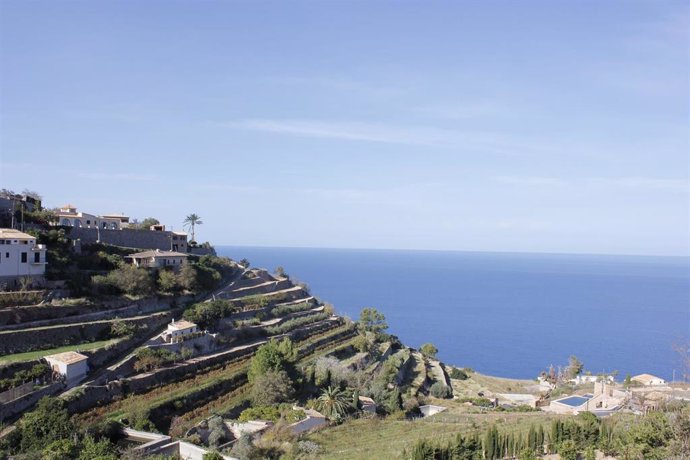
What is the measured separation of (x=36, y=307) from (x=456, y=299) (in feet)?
399

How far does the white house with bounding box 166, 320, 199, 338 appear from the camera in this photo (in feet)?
111

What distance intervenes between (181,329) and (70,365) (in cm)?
768

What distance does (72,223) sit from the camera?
44.6m

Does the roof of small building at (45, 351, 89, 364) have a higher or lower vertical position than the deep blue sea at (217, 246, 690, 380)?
higher

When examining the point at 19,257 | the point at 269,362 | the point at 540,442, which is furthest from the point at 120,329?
the point at 540,442

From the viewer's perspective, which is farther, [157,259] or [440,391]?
[440,391]

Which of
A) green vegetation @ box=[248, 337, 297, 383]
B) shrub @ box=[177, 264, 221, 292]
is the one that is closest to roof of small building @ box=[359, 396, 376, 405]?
green vegetation @ box=[248, 337, 297, 383]

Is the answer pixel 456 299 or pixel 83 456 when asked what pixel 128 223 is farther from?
pixel 456 299

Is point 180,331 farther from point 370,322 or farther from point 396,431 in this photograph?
point 370,322

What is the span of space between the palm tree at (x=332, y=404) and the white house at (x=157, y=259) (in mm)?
16592

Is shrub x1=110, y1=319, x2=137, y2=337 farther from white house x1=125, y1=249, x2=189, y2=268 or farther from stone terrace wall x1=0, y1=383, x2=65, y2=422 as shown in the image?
white house x1=125, y1=249, x2=189, y2=268

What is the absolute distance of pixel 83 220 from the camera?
45.5m

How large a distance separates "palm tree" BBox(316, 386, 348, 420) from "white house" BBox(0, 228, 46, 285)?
18.2 m

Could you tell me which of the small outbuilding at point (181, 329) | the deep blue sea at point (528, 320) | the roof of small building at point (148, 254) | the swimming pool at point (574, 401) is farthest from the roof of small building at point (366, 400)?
the deep blue sea at point (528, 320)
